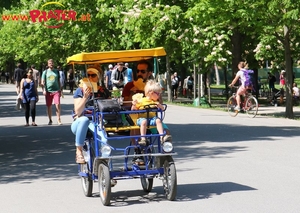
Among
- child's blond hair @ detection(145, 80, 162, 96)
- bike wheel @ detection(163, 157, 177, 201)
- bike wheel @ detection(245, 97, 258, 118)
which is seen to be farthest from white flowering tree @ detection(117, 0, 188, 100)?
bike wheel @ detection(163, 157, 177, 201)

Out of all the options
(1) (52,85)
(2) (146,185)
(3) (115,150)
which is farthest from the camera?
(1) (52,85)

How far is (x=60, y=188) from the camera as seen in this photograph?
1128cm

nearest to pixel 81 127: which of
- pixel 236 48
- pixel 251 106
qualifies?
pixel 251 106

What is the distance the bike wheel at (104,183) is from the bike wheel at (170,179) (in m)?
0.69

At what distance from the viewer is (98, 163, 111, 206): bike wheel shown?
9438 mm

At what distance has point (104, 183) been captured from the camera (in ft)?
31.4

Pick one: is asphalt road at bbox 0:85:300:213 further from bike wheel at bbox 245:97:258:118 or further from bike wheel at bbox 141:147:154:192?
bike wheel at bbox 245:97:258:118

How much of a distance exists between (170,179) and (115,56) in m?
1.90

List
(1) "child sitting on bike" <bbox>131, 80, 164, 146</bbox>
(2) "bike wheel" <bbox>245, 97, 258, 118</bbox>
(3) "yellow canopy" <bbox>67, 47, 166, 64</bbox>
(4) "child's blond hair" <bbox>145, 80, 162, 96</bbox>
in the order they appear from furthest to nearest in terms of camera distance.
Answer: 1. (2) "bike wheel" <bbox>245, 97, 258, 118</bbox>
2. (3) "yellow canopy" <bbox>67, 47, 166, 64</bbox>
3. (4) "child's blond hair" <bbox>145, 80, 162, 96</bbox>
4. (1) "child sitting on bike" <bbox>131, 80, 164, 146</bbox>

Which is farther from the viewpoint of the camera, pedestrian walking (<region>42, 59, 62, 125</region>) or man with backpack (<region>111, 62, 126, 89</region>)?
pedestrian walking (<region>42, 59, 62, 125</region>)

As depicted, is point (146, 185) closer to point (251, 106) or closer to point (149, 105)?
point (149, 105)

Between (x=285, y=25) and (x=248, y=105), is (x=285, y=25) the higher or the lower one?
the higher one

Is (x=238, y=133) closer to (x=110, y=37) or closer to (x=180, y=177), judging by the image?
(x=180, y=177)

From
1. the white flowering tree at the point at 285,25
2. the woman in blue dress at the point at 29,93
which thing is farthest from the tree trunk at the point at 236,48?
the woman in blue dress at the point at 29,93
